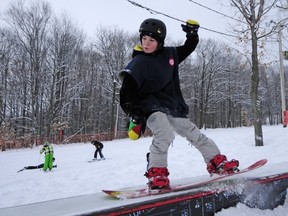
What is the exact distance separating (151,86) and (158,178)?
92cm

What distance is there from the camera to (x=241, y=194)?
8.54 feet

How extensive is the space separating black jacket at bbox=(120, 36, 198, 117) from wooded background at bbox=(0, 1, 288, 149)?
21.6 m

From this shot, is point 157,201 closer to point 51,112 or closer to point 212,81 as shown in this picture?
point 51,112

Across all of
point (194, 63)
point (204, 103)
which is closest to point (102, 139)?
point (204, 103)

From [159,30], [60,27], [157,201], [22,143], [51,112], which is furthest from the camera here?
[60,27]

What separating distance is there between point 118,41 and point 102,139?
1600cm

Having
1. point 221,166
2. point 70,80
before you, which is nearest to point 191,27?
point 221,166

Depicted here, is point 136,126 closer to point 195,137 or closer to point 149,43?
Answer: point 195,137

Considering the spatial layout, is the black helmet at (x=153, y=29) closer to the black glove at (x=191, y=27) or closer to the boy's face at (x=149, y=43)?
the boy's face at (x=149, y=43)

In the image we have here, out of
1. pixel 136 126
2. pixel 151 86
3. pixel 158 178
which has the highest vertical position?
pixel 151 86

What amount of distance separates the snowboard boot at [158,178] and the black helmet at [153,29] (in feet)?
4.54

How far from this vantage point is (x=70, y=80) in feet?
122

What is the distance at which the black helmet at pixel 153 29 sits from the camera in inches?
119

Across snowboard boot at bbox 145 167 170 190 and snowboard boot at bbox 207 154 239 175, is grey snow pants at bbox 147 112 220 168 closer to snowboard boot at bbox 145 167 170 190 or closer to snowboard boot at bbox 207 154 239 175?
snowboard boot at bbox 145 167 170 190
